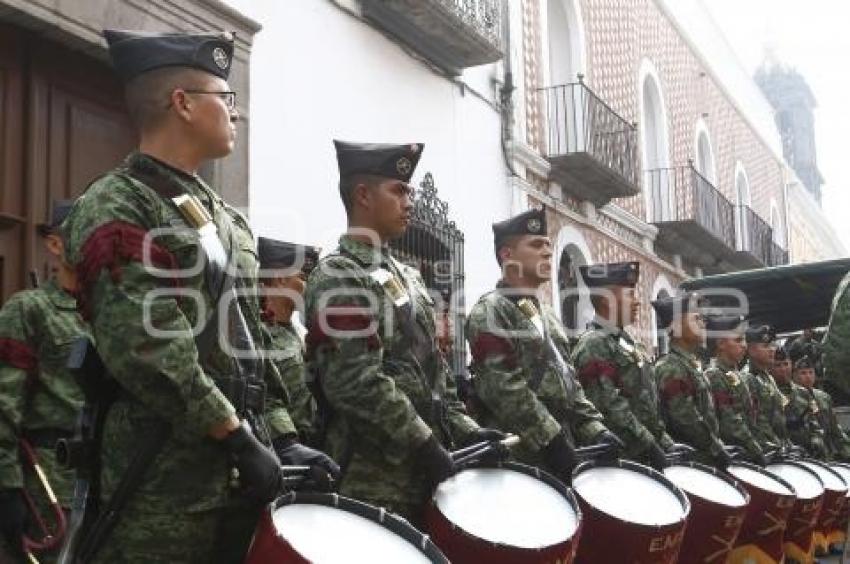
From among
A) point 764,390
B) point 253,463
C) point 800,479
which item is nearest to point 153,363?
point 253,463

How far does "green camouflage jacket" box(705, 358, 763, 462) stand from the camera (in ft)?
23.4

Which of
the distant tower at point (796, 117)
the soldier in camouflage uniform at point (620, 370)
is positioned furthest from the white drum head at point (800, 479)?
the distant tower at point (796, 117)

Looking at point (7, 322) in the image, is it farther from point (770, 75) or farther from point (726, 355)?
point (770, 75)

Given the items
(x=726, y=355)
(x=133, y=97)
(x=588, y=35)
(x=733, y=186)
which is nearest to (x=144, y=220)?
(x=133, y=97)

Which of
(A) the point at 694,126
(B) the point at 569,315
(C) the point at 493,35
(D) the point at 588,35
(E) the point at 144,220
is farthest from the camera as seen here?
(A) the point at 694,126

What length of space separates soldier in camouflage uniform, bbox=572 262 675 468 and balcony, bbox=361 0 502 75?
3.04m

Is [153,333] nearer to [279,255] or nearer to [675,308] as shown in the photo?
[279,255]

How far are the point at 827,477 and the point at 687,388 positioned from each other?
1518 mm

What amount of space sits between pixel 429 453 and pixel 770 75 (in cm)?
5416

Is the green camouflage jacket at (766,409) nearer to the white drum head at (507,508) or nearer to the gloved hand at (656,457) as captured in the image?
the gloved hand at (656,457)

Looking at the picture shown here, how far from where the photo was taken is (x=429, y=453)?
3.27 m

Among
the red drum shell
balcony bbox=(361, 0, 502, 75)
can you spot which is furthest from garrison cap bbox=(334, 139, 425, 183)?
balcony bbox=(361, 0, 502, 75)

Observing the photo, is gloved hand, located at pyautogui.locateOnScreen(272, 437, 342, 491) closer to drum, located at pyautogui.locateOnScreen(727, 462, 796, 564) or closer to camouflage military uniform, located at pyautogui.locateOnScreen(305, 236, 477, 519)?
camouflage military uniform, located at pyautogui.locateOnScreen(305, 236, 477, 519)

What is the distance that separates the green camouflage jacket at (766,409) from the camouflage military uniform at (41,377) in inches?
230
